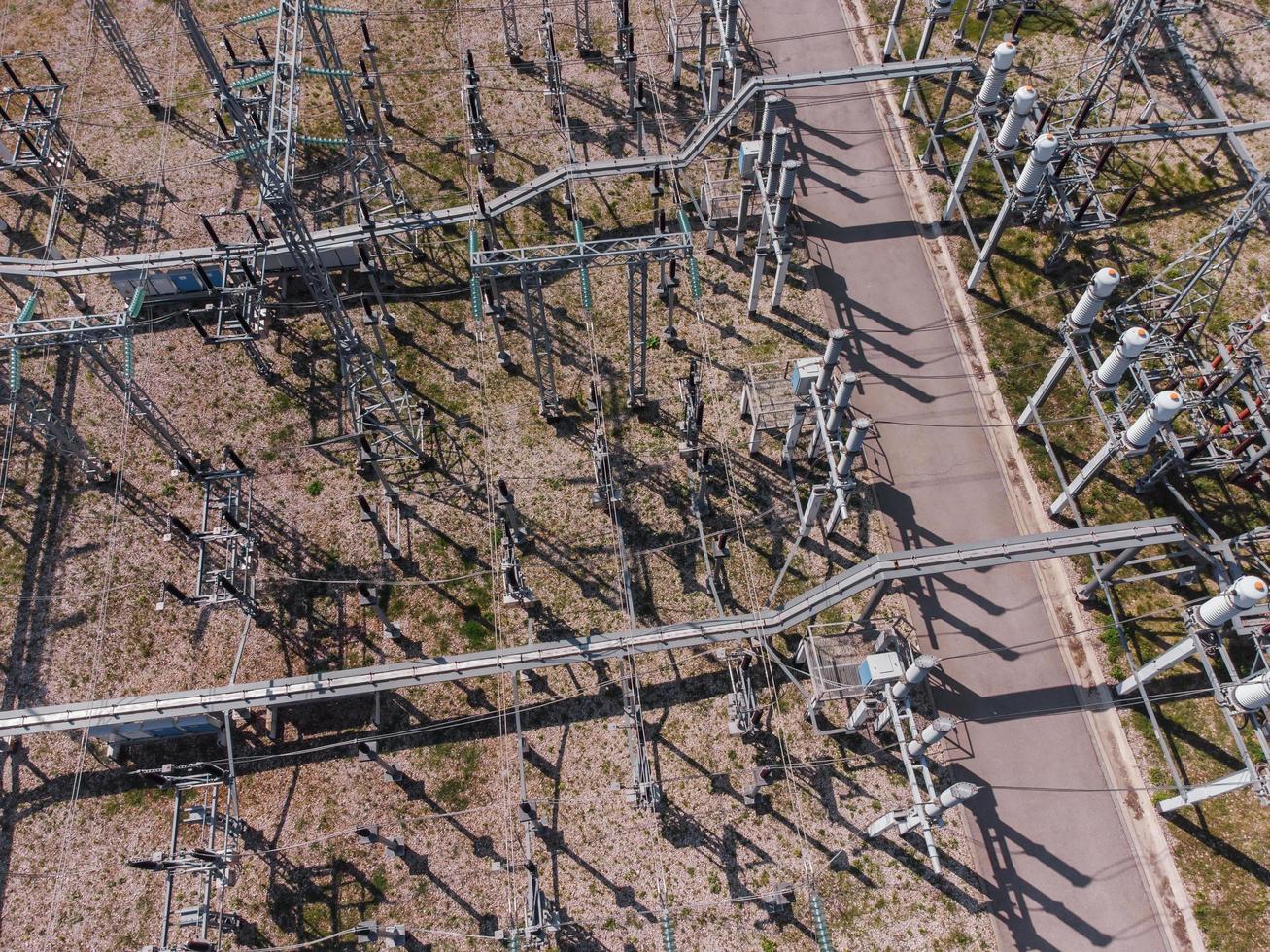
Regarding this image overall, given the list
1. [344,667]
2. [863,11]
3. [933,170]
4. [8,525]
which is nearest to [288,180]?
[344,667]

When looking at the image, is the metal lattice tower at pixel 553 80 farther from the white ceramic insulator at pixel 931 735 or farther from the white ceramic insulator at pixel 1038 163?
the white ceramic insulator at pixel 931 735

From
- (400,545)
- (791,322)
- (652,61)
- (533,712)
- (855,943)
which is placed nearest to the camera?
(855,943)

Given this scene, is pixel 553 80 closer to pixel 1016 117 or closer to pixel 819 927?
pixel 1016 117

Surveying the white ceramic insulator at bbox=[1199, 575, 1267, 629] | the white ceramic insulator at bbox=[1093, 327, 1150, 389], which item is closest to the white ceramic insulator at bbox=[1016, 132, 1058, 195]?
the white ceramic insulator at bbox=[1093, 327, 1150, 389]

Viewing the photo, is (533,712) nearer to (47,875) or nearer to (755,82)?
(47,875)

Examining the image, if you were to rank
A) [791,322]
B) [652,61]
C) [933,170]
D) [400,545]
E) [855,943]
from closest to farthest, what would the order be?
[855,943]
[400,545]
[791,322]
[933,170]
[652,61]

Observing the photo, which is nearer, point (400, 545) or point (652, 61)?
point (400, 545)
